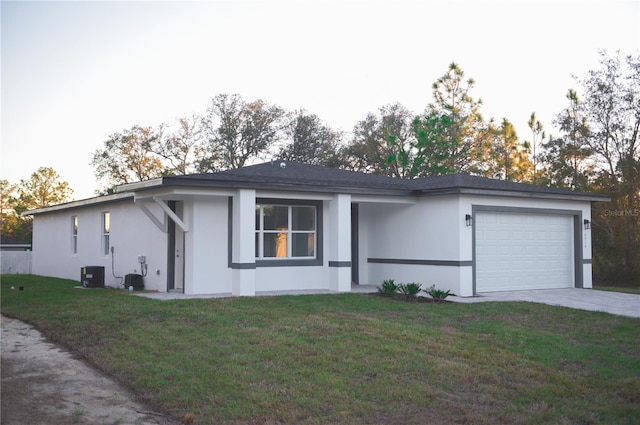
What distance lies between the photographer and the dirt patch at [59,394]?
5387 mm

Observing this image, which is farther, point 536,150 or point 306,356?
point 536,150

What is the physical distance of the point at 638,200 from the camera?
23141 mm

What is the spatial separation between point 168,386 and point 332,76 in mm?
22157

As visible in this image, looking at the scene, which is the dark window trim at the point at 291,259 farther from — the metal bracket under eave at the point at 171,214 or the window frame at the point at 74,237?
the window frame at the point at 74,237

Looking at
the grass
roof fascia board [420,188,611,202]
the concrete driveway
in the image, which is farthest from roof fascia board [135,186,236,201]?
the concrete driveway

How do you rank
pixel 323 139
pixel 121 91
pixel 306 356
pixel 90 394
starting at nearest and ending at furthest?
pixel 90 394
pixel 306 356
pixel 121 91
pixel 323 139

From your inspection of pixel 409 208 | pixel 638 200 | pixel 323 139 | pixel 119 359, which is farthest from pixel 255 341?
pixel 323 139

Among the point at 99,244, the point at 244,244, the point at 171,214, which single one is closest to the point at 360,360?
the point at 244,244

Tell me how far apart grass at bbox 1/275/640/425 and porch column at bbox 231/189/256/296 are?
5.99ft

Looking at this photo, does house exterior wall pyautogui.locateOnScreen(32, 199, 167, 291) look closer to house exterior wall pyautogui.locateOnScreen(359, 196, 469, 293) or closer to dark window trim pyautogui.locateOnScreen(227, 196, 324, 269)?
dark window trim pyautogui.locateOnScreen(227, 196, 324, 269)

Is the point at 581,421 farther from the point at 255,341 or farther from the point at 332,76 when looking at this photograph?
the point at 332,76

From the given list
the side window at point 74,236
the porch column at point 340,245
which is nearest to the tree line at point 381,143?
the porch column at point 340,245

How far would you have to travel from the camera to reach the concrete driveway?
478 inches

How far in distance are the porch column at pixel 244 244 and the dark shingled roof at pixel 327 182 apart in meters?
0.37
